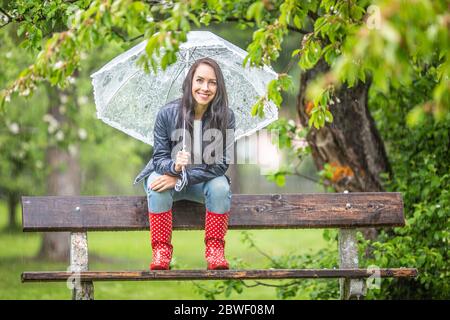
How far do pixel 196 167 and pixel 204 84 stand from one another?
517mm

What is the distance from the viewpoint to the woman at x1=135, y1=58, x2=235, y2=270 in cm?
496

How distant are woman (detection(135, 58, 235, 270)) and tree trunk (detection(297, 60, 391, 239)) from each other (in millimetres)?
1878

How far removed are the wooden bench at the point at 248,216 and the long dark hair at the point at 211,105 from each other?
1.89 feet

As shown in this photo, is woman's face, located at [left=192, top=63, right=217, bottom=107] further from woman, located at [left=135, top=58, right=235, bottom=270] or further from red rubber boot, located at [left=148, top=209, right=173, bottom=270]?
red rubber boot, located at [left=148, top=209, right=173, bottom=270]

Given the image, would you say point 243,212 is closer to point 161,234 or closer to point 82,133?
point 161,234

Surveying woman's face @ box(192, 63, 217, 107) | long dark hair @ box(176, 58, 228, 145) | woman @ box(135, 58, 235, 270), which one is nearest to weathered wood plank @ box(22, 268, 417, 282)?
woman @ box(135, 58, 235, 270)

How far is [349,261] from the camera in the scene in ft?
17.5

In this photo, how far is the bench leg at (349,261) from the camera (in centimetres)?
518

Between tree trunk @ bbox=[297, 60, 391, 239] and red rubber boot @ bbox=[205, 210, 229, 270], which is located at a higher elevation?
tree trunk @ bbox=[297, 60, 391, 239]

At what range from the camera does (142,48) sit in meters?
5.00

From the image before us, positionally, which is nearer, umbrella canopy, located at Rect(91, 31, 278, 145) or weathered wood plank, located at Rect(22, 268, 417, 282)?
weathered wood plank, located at Rect(22, 268, 417, 282)
